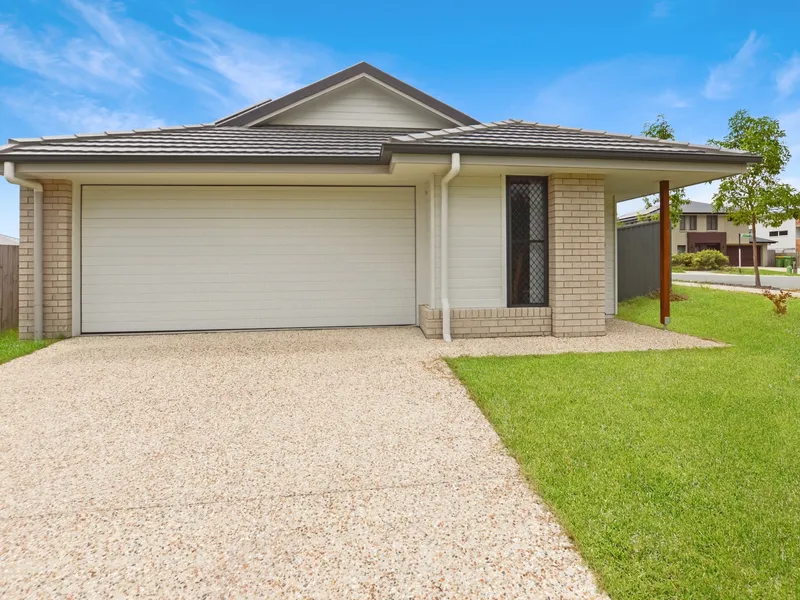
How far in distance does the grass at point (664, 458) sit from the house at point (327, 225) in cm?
209

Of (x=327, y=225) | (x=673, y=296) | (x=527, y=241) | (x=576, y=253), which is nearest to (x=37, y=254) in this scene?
(x=327, y=225)

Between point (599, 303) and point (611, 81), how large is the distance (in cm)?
1444

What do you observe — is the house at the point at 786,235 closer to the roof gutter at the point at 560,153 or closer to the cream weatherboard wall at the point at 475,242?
the roof gutter at the point at 560,153

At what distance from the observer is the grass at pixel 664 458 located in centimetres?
203

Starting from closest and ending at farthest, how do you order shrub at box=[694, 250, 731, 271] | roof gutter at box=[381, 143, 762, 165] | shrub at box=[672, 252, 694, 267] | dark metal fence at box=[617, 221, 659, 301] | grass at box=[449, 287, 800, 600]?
grass at box=[449, 287, 800, 600], roof gutter at box=[381, 143, 762, 165], dark metal fence at box=[617, 221, 659, 301], shrub at box=[694, 250, 731, 271], shrub at box=[672, 252, 694, 267]

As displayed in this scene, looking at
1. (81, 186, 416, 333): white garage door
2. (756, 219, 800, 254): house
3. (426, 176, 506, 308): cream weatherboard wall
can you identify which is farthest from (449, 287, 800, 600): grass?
(756, 219, 800, 254): house

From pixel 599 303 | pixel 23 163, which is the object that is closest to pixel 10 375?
pixel 23 163

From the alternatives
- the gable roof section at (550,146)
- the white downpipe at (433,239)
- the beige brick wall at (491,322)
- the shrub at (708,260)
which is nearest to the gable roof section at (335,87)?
the gable roof section at (550,146)

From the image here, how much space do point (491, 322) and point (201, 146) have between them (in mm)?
5614

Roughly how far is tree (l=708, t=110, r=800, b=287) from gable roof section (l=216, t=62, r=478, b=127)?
13.1m

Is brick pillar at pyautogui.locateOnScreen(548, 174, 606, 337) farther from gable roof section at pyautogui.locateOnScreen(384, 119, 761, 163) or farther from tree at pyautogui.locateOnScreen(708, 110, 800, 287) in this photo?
tree at pyautogui.locateOnScreen(708, 110, 800, 287)

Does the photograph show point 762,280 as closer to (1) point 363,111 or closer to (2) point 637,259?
(2) point 637,259

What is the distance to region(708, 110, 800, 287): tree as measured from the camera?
664 inches

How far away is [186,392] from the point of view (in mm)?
4793
